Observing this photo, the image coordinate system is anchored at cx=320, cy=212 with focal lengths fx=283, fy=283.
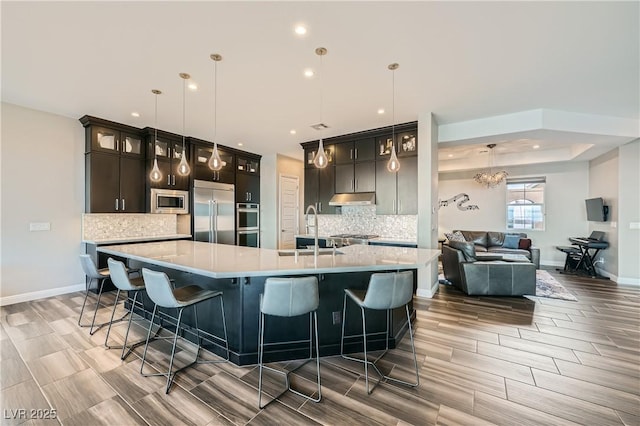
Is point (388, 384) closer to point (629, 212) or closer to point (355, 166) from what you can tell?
point (355, 166)

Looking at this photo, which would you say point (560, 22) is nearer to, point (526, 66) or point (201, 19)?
point (526, 66)

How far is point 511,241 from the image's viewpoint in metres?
7.11

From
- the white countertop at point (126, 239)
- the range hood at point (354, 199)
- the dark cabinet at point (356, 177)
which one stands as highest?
the dark cabinet at point (356, 177)

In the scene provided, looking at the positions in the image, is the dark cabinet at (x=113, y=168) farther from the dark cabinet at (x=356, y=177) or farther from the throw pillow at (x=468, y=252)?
the throw pillow at (x=468, y=252)

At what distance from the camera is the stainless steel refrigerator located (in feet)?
19.2

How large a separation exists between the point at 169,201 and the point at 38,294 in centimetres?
231

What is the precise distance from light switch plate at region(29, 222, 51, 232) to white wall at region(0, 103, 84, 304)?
0.05m

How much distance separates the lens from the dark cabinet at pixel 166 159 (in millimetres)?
5242

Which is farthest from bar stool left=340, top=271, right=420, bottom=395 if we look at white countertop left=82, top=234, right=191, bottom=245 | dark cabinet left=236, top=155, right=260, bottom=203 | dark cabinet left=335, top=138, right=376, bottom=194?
dark cabinet left=236, top=155, right=260, bottom=203

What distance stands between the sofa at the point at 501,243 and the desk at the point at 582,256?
0.65 m

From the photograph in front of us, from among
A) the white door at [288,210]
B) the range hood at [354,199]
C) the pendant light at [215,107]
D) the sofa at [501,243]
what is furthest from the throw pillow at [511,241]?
the pendant light at [215,107]

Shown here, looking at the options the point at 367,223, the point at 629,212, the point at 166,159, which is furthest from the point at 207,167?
the point at 629,212

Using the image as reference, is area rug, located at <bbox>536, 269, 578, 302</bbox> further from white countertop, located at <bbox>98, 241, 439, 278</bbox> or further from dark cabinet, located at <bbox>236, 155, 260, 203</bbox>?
dark cabinet, located at <bbox>236, 155, 260, 203</bbox>

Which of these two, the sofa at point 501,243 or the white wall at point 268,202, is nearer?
the sofa at point 501,243
